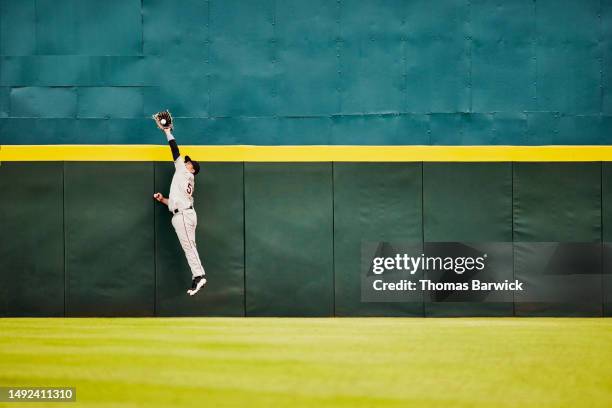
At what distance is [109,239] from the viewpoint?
41.9 ft

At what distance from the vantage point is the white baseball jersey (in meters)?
12.3

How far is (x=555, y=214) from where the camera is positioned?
12781 millimetres

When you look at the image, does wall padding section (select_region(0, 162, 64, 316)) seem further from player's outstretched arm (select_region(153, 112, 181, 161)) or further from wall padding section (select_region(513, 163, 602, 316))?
wall padding section (select_region(513, 163, 602, 316))

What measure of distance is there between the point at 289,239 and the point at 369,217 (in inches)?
52.7

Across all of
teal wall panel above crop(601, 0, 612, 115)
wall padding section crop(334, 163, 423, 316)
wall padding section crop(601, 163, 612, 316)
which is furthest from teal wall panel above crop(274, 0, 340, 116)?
wall padding section crop(601, 163, 612, 316)

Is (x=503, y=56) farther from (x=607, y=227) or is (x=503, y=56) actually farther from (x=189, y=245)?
(x=189, y=245)

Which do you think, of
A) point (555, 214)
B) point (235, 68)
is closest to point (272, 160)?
point (235, 68)

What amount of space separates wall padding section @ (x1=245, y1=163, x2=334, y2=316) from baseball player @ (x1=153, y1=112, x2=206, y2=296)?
88 centimetres

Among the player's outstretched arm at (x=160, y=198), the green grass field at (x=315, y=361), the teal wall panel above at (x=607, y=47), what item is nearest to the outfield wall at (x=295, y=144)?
the teal wall panel above at (x=607, y=47)

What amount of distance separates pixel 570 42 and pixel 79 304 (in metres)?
9.10

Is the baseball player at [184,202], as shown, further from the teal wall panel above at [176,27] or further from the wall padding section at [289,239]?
the teal wall panel above at [176,27]

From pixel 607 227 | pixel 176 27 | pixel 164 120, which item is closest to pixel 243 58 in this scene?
pixel 176 27

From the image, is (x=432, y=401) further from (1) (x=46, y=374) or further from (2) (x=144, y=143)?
(2) (x=144, y=143)

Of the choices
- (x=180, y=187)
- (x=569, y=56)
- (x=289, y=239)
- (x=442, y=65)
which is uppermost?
(x=569, y=56)
